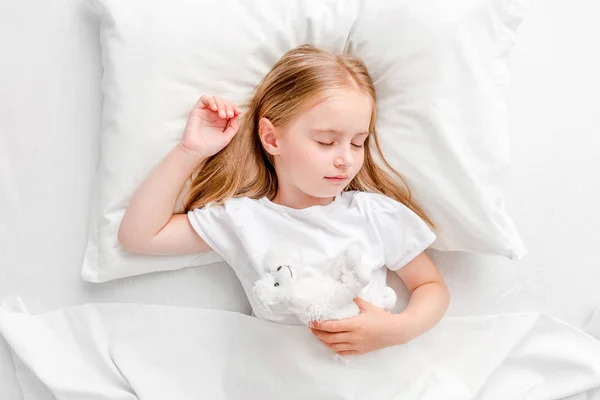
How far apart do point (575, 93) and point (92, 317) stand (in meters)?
1.03

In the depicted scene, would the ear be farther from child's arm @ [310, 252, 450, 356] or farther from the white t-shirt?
child's arm @ [310, 252, 450, 356]

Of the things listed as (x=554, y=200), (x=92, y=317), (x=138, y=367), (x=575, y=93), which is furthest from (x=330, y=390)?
(x=575, y=93)

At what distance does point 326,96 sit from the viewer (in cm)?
109

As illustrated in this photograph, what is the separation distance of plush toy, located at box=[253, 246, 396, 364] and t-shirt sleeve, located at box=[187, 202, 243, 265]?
0.15 meters

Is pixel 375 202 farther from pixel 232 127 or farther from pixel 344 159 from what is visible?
pixel 232 127

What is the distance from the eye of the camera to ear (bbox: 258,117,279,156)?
1.14m

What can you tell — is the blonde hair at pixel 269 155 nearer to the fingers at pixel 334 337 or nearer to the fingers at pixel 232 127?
the fingers at pixel 232 127

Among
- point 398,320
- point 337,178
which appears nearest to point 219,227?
point 337,178

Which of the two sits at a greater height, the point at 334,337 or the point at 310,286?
the point at 310,286

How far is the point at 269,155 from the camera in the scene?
3.98 ft

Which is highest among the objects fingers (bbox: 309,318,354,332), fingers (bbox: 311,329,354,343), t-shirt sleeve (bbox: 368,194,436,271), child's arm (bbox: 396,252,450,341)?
t-shirt sleeve (bbox: 368,194,436,271)

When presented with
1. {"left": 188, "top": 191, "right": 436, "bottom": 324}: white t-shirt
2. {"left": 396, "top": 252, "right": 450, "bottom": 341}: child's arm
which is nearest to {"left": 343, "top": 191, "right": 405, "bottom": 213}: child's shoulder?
{"left": 188, "top": 191, "right": 436, "bottom": 324}: white t-shirt

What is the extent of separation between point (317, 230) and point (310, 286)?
0.66 feet

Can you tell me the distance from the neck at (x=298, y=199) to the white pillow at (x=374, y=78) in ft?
0.49
